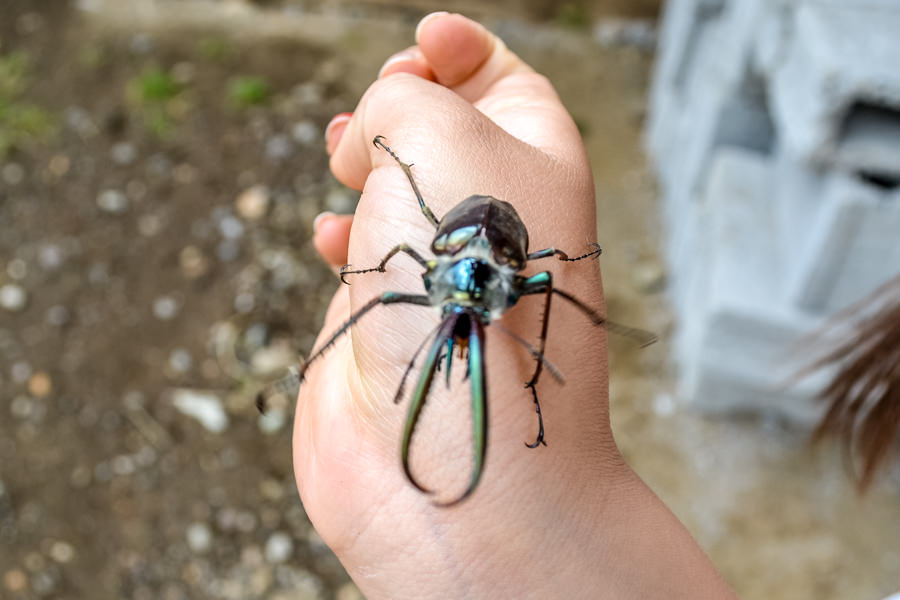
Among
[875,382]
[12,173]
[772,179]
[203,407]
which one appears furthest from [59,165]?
[875,382]

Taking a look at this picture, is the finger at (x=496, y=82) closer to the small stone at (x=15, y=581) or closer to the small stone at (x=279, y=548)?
the small stone at (x=279, y=548)

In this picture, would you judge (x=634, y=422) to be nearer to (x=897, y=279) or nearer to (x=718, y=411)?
(x=718, y=411)

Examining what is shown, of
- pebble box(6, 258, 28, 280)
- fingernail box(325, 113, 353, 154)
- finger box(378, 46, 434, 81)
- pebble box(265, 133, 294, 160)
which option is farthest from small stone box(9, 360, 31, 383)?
finger box(378, 46, 434, 81)

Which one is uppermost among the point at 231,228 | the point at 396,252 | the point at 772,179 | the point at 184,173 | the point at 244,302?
the point at 396,252

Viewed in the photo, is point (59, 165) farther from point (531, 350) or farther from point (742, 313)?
point (531, 350)

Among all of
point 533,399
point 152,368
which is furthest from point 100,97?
point 533,399

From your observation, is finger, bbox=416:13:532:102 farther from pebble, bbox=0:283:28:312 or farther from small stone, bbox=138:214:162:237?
pebble, bbox=0:283:28:312
